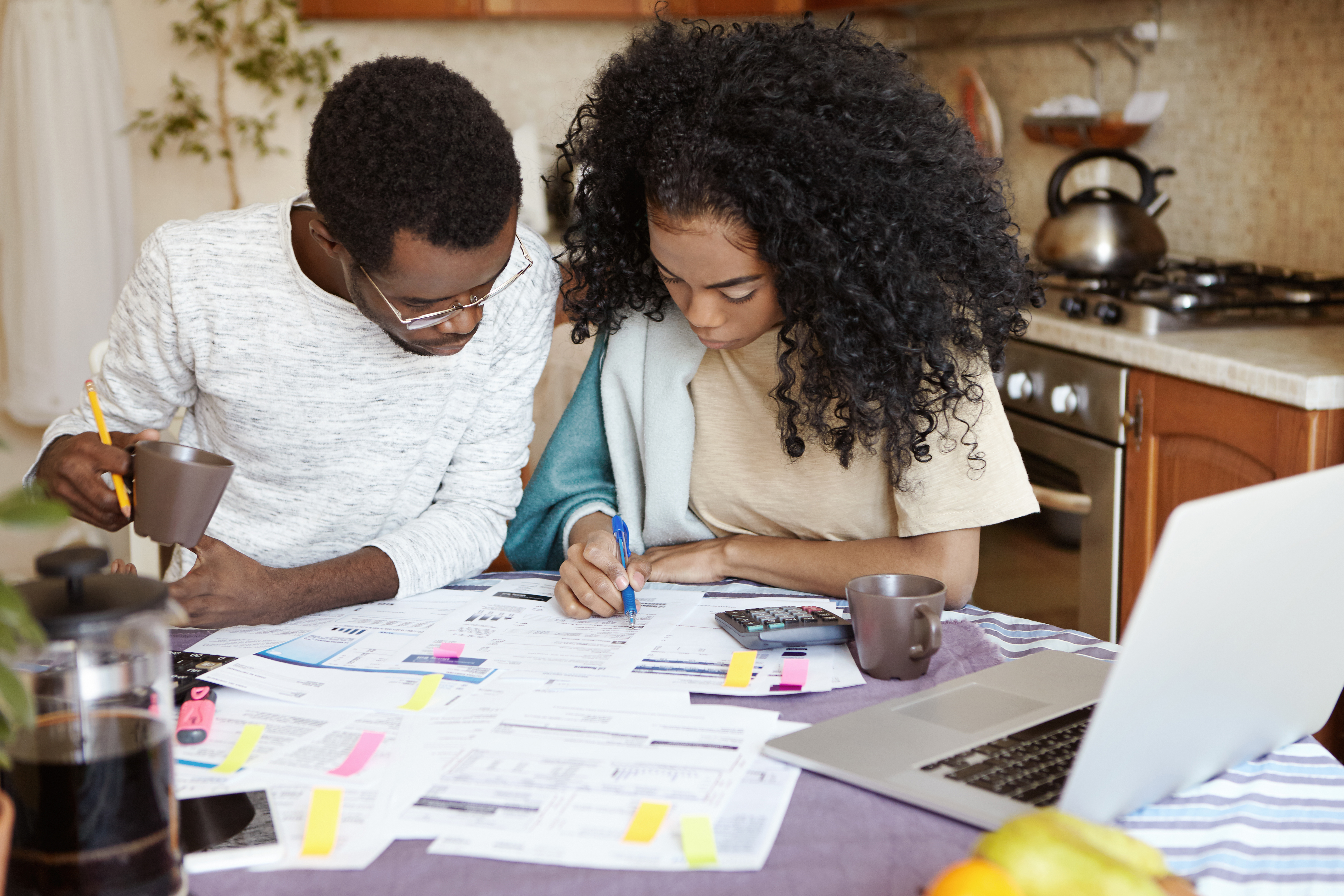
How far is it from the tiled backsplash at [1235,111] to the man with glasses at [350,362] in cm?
129

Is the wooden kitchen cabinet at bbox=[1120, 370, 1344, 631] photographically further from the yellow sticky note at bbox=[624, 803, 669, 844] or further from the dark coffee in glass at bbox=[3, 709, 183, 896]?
the dark coffee in glass at bbox=[3, 709, 183, 896]

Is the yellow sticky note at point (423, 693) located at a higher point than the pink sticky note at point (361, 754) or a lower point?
higher

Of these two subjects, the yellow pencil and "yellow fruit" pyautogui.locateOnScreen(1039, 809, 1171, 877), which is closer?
"yellow fruit" pyautogui.locateOnScreen(1039, 809, 1171, 877)

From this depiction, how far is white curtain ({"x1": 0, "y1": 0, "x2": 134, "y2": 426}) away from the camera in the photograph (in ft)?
10.0

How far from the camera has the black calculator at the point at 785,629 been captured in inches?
43.4

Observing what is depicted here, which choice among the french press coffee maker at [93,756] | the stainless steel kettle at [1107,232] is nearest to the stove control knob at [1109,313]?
the stainless steel kettle at [1107,232]

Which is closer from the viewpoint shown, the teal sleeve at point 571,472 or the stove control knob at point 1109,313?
the teal sleeve at point 571,472

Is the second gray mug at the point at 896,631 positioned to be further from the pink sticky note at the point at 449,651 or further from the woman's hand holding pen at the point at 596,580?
the pink sticky note at the point at 449,651

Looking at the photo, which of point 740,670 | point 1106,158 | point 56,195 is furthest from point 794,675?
point 56,195

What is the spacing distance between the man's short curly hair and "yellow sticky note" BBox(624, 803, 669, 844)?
659mm

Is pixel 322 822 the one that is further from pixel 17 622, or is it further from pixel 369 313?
pixel 369 313

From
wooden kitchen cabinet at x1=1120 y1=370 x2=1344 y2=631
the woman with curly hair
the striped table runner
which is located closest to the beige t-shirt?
the woman with curly hair

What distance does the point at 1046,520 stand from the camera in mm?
2383

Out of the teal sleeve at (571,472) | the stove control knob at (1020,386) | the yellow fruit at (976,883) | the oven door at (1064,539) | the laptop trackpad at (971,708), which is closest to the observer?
Answer: the yellow fruit at (976,883)
